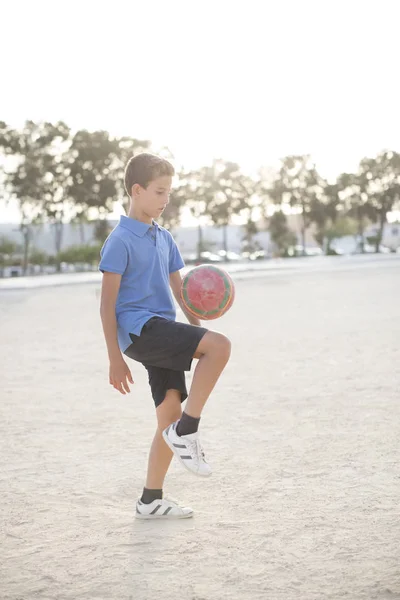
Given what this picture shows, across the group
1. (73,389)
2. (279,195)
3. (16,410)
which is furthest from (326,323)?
(279,195)

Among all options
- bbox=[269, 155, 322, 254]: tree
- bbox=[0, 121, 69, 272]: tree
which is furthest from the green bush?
bbox=[269, 155, 322, 254]: tree

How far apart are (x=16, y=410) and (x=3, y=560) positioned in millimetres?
3987

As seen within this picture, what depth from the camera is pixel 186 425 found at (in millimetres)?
4477

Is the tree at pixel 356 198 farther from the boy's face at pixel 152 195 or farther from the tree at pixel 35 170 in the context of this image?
the boy's face at pixel 152 195

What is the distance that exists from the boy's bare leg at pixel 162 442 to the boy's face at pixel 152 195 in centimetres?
95

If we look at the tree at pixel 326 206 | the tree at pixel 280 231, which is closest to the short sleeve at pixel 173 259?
the tree at pixel 280 231

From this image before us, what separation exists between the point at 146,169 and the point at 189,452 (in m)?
1.41

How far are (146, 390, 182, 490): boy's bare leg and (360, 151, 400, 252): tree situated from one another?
4006 inches

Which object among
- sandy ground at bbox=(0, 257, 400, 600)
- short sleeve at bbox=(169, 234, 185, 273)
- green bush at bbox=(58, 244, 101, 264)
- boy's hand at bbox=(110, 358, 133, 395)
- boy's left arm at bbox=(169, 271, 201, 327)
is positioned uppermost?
short sleeve at bbox=(169, 234, 185, 273)

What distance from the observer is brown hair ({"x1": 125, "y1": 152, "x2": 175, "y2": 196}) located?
450 centimetres

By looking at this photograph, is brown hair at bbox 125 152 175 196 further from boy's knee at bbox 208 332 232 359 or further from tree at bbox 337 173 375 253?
tree at bbox 337 173 375 253

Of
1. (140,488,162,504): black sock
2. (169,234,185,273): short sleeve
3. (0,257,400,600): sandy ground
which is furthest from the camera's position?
(169,234,185,273): short sleeve

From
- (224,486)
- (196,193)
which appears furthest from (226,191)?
(224,486)

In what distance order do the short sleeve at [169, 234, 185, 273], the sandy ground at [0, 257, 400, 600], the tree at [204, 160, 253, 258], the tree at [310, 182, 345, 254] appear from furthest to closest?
1. the tree at [310, 182, 345, 254]
2. the tree at [204, 160, 253, 258]
3. the short sleeve at [169, 234, 185, 273]
4. the sandy ground at [0, 257, 400, 600]
